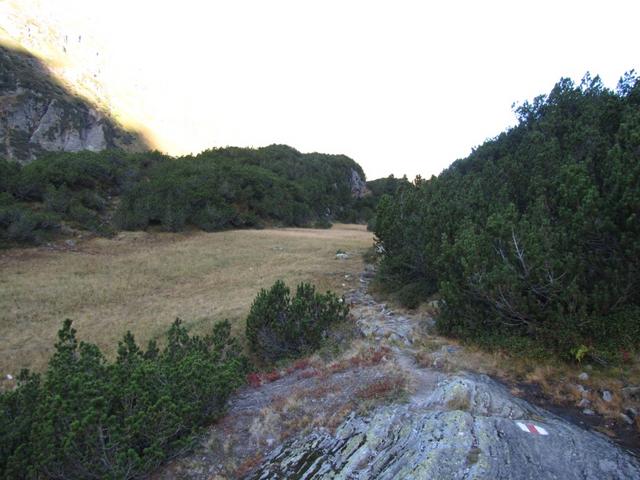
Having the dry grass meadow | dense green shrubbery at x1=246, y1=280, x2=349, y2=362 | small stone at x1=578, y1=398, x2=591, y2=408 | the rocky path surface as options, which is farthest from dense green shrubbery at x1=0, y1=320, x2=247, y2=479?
the dry grass meadow

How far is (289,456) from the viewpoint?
238 inches

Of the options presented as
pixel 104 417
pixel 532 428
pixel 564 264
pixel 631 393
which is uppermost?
pixel 564 264

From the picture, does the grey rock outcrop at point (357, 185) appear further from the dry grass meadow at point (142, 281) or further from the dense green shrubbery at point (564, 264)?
the dense green shrubbery at point (564, 264)

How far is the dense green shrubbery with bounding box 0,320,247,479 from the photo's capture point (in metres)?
5.43

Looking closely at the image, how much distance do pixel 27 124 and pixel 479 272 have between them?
102m

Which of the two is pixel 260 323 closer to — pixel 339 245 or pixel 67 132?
pixel 339 245

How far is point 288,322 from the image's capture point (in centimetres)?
1165

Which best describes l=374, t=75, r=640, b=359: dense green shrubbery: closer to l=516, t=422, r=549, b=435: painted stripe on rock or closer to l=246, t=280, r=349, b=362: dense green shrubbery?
l=516, t=422, r=549, b=435: painted stripe on rock

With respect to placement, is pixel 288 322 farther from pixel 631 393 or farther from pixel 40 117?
pixel 40 117

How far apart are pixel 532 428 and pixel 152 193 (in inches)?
1162

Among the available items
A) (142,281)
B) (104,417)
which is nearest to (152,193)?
(142,281)

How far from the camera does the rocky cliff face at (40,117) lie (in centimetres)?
8231

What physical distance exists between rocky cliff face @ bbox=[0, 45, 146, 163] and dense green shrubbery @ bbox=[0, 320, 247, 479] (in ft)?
283

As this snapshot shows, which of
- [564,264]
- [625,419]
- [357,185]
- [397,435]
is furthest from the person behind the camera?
[357,185]
